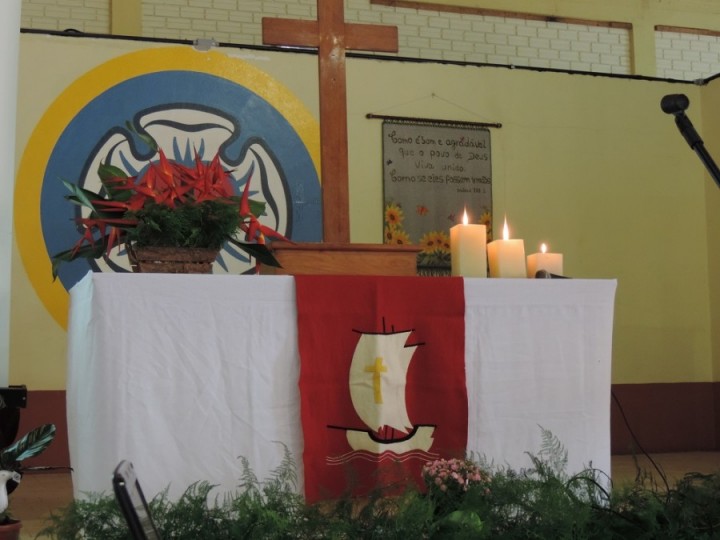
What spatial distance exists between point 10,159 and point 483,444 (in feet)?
5.84

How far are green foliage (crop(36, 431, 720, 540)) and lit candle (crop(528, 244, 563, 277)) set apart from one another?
131 cm

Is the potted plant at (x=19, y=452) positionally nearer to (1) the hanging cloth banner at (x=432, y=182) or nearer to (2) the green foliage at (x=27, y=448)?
(2) the green foliage at (x=27, y=448)

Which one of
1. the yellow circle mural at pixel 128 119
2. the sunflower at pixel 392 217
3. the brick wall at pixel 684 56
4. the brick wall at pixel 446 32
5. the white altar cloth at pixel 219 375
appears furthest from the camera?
the brick wall at pixel 684 56

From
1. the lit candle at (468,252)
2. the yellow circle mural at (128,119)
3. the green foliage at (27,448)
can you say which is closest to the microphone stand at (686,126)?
the lit candle at (468,252)

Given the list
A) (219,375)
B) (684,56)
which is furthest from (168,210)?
(684,56)

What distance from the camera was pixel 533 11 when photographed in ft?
24.8

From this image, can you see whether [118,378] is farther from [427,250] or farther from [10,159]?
[427,250]

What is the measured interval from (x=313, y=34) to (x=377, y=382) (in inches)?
52.2

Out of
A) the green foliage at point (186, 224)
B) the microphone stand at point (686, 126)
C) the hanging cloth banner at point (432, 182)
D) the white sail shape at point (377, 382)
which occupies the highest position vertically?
the hanging cloth banner at point (432, 182)

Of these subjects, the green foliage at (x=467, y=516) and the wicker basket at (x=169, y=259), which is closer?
the green foliage at (x=467, y=516)

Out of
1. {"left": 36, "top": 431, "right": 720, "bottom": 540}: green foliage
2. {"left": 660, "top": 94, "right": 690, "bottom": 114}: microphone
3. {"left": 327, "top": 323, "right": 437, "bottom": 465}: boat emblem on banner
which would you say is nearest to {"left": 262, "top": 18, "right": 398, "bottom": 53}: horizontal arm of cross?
{"left": 660, "top": 94, "right": 690, "bottom": 114}: microphone

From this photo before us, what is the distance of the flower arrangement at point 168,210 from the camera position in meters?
2.37

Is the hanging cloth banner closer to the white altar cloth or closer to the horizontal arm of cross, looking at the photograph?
the horizontal arm of cross

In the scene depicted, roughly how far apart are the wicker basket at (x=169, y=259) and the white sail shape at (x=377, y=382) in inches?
17.9
